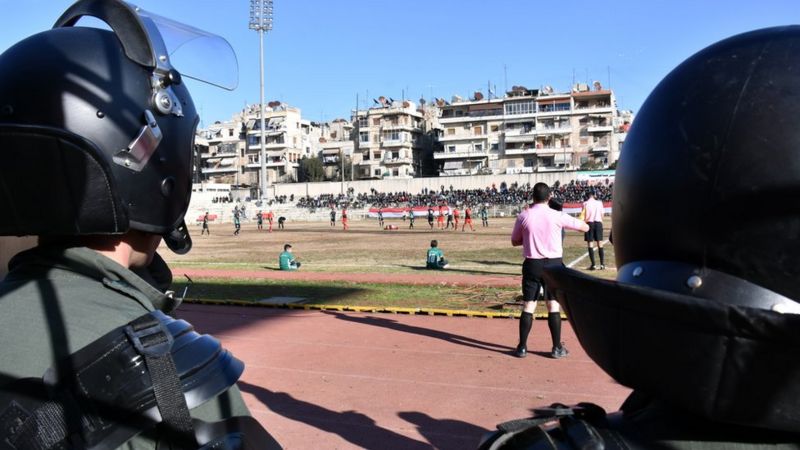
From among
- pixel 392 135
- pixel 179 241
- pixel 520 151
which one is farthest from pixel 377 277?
pixel 392 135

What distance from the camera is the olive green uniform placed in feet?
3.93

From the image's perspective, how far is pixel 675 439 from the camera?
1165mm

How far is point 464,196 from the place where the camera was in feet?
220

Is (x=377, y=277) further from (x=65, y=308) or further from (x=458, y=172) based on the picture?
(x=458, y=172)

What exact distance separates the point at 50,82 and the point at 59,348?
0.61 m

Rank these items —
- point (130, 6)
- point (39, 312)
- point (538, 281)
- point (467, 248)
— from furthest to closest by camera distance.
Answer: point (467, 248) → point (538, 281) → point (130, 6) → point (39, 312)

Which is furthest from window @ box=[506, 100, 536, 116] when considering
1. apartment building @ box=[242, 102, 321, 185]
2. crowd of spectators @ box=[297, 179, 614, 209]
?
apartment building @ box=[242, 102, 321, 185]

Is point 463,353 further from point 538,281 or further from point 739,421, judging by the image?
point 739,421

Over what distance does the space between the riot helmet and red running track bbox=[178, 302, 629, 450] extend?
362 centimetres

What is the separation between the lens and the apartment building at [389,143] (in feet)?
330

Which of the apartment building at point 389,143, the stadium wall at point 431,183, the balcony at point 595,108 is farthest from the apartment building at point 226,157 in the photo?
the balcony at point 595,108

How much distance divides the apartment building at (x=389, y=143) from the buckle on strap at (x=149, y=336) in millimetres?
98091

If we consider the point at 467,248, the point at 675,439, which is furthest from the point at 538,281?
the point at 467,248

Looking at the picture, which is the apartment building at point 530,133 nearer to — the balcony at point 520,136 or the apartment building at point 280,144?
the balcony at point 520,136
